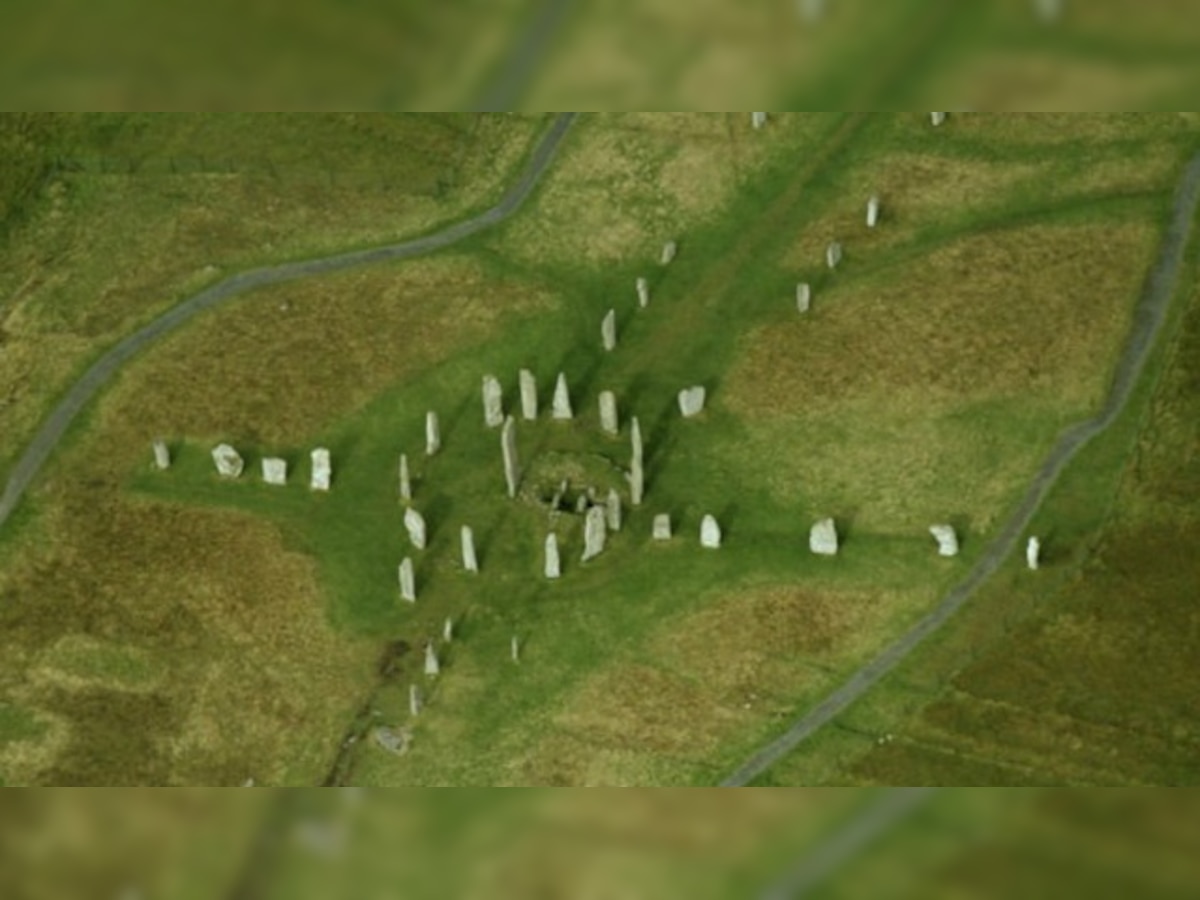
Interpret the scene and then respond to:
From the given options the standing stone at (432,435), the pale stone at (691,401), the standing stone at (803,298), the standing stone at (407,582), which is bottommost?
the standing stone at (407,582)

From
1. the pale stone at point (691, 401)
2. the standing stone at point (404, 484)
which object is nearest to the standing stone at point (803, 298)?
the pale stone at point (691, 401)

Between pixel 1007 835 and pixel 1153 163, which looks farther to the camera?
pixel 1153 163

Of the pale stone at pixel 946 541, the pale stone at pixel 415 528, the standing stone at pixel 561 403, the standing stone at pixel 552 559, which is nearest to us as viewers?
the standing stone at pixel 552 559

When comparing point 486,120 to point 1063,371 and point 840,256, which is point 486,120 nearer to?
point 840,256

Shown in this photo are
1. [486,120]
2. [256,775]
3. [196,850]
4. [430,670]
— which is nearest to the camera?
[196,850]

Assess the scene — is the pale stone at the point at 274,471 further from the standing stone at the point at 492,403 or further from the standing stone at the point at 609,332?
the standing stone at the point at 609,332

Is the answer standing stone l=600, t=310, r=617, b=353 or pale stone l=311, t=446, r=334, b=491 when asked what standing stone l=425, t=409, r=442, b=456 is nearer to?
pale stone l=311, t=446, r=334, b=491

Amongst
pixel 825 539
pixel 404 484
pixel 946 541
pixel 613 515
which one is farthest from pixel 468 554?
pixel 946 541

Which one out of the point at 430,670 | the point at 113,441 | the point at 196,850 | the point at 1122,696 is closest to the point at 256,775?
the point at 430,670
